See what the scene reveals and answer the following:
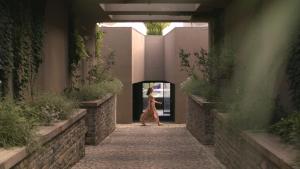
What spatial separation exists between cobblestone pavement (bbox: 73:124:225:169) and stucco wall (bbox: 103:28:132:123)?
10787 mm

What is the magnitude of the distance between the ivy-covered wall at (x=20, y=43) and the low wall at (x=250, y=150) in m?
3.45

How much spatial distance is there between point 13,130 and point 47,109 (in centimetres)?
233

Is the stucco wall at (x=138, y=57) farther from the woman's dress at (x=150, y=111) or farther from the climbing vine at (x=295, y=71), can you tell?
the climbing vine at (x=295, y=71)

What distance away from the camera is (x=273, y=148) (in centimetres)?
555

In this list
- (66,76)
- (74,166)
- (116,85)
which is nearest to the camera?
(74,166)

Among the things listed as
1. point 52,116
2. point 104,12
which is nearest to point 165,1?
point 104,12

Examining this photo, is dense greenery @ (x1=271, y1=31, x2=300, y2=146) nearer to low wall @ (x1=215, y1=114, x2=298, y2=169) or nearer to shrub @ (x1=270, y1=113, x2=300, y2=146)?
shrub @ (x1=270, y1=113, x2=300, y2=146)

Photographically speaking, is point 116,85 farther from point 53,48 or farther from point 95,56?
point 53,48

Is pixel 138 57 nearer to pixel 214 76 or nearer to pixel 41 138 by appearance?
pixel 214 76

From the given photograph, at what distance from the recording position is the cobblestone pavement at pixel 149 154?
9.81 meters

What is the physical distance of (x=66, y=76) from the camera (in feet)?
43.3

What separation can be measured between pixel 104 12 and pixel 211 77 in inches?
149

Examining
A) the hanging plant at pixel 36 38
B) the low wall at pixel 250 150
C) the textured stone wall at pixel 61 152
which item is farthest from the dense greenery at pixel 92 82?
the low wall at pixel 250 150

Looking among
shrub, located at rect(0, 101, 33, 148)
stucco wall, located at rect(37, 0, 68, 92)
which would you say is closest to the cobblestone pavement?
stucco wall, located at rect(37, 0, 68, 92)
